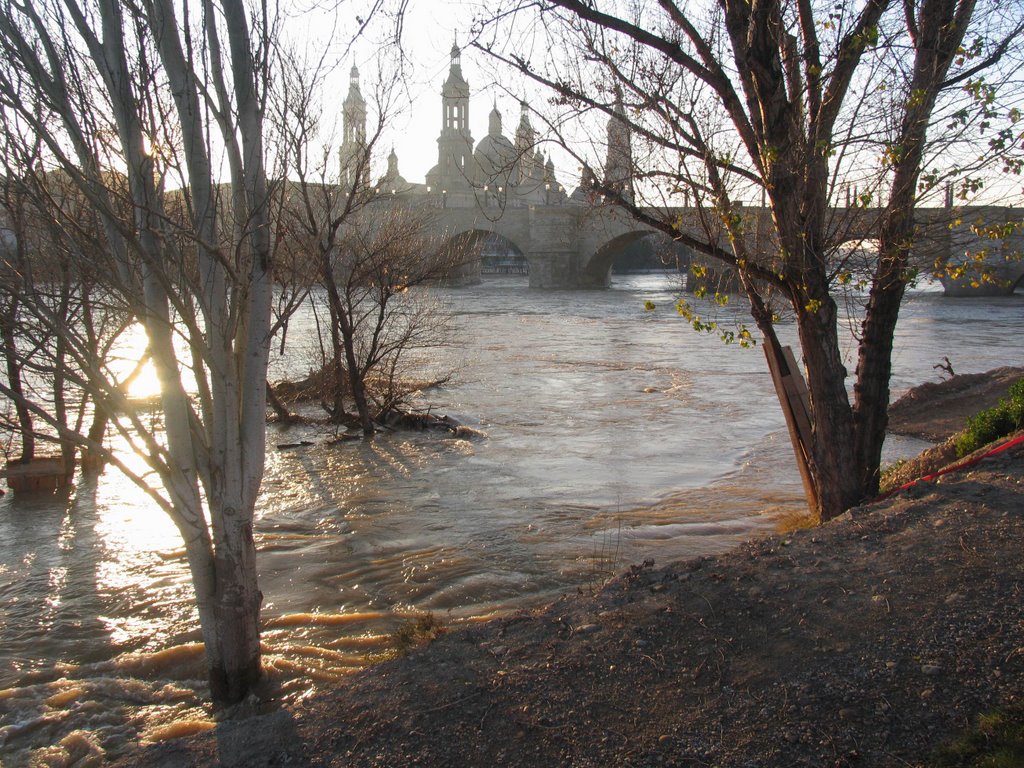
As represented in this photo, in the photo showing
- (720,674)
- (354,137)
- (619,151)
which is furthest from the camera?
(354,137)

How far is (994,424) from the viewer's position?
7730 millimetres

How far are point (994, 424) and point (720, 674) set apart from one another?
501 cm

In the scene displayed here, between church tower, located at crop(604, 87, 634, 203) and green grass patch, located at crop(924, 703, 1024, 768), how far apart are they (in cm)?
441

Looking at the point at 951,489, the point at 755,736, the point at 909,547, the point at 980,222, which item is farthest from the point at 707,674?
the point at 980,222

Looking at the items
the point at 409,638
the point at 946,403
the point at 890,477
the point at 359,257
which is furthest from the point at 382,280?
the point at 946,403

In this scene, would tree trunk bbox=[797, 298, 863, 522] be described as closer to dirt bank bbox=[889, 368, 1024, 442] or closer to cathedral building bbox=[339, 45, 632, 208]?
cathedral building bbox=[339, 45, 632, 208]

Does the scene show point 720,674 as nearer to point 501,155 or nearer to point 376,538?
point 501,155

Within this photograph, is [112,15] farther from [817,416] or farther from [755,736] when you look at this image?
[817,416]

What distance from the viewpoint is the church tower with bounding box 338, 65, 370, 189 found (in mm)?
10172

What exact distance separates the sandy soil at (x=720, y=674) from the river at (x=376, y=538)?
3.84ft

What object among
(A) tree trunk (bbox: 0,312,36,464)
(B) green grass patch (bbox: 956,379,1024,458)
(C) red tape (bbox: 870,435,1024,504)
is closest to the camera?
(A) tree trunk (bbox: 0,312,36,464)

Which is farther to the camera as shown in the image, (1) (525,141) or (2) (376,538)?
(2) (376,538)

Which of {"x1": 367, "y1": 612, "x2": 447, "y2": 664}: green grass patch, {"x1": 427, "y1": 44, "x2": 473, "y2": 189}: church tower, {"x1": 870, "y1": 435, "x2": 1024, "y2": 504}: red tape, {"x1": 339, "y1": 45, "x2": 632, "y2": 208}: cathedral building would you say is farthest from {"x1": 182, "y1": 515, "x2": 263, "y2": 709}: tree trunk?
{"x1": 427, "y1": 44, "x2": 473, "y2": 189}: church tower

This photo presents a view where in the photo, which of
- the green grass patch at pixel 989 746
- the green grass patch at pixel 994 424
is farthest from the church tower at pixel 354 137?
the green grass patch at pixel 989 746
